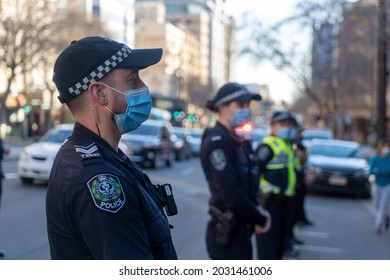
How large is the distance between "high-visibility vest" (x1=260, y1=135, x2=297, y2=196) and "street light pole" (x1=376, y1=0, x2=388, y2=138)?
4.62 meters

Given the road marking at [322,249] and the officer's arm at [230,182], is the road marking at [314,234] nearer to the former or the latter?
the road marking at [322,249]

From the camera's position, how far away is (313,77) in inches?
1532

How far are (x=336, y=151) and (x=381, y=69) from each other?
3.42 meters

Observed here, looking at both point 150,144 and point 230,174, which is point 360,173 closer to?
point 150,144

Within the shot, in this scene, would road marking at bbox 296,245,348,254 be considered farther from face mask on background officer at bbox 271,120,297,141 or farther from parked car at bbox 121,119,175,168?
parked car at bbox 121,119,175,168

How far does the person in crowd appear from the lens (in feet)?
32.1

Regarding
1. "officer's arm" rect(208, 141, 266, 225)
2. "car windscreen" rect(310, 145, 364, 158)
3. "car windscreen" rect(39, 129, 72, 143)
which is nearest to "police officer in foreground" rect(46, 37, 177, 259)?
"officer's arm" rect(208, 141, 266, 225)

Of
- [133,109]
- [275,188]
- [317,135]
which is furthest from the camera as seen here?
[317,135]

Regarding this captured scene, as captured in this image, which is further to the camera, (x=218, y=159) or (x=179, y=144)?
(x=179, y=144)

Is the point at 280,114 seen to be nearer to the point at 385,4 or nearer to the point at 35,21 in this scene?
the point at 385,4

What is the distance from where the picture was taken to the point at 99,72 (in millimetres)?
2072

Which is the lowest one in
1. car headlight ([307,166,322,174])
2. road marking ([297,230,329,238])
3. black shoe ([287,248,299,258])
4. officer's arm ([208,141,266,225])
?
road marking ([297,230,329,238])

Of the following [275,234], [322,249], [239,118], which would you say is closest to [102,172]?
[239,118]
